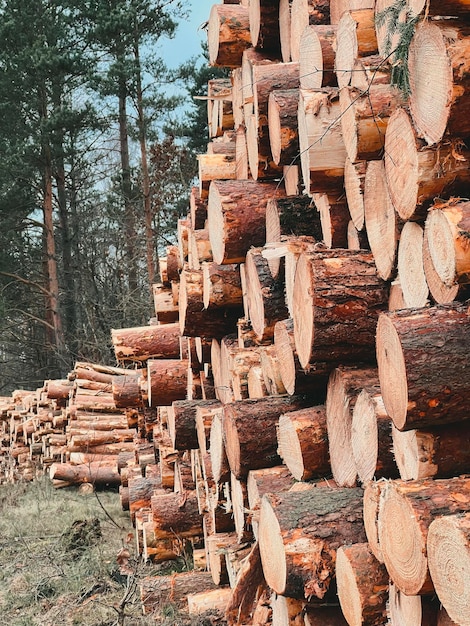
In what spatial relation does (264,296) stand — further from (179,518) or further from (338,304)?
(179,518)

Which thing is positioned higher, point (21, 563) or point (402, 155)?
point (402, 155)

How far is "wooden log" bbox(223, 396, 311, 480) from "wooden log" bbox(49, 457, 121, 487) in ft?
21.5

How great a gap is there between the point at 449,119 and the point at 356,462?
1.13 meters

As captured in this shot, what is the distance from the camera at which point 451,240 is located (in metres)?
1.85

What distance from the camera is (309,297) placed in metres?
2.42

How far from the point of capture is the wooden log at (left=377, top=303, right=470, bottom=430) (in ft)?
6.08

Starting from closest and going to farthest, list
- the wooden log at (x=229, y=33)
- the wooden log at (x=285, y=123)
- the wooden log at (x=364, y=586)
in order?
the wooden log at (x=364, y=586) < the wooden log at (x=285, y=123) < the wooden log at (x=229, y=33)

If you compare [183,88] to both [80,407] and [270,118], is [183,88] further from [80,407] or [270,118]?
[270,118]

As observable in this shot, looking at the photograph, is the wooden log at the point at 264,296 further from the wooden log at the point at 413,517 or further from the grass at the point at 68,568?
the grass at the point at 68,568

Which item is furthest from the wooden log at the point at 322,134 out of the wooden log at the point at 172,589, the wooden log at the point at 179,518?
the wooden log at the point at 179,518

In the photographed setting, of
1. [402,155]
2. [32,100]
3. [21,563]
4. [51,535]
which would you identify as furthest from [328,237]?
[32,100]

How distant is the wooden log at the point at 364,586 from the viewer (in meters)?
2.16

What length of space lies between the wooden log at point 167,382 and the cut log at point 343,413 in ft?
8.85

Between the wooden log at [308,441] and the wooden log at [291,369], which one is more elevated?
the wooden log at [291,369]
